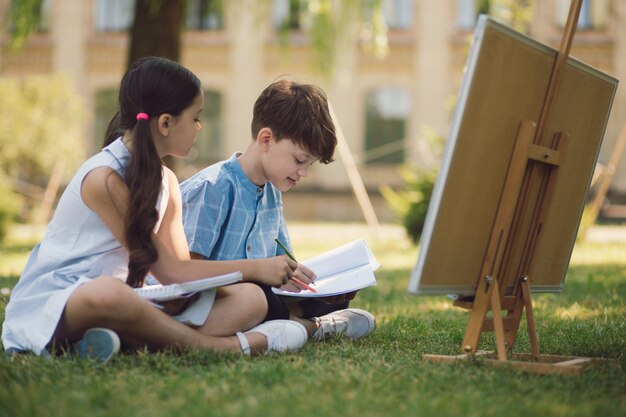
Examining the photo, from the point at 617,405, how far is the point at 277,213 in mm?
1830

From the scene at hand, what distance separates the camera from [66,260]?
3.05m

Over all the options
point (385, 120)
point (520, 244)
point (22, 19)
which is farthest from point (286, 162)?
point (385, 120)

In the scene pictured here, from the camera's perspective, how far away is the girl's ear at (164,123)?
Answer: 3.10m

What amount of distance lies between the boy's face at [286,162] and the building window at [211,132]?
17.0m

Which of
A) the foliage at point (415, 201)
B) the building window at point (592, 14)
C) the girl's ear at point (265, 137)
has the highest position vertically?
the building window at point (592, 14)

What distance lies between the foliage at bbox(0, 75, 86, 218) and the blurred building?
2.47 metres

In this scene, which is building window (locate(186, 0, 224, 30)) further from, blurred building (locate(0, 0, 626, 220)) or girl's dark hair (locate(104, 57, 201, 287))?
girl's dark hair (locate(104, 57, 201, 287))

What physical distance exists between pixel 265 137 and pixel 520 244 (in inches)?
46.0

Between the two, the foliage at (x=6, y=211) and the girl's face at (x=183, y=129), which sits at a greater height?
the girl's face at (x=183, y=129)

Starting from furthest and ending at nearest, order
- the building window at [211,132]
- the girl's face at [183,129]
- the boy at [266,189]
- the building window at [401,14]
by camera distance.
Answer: the building window at [211,132] → the building window at [401,14] → the boy at [266,189] → the girl's face at [183,129]

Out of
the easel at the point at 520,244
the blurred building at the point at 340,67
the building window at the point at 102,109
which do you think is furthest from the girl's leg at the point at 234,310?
the building window at the point at 102,109

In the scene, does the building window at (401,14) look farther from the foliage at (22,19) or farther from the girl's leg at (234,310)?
the girl's leg at (234,310)

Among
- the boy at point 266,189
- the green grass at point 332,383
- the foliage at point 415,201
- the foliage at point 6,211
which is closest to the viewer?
the green grass at point 332,383

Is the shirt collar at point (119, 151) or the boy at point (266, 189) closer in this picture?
the shirt collar at point (119, 151)
